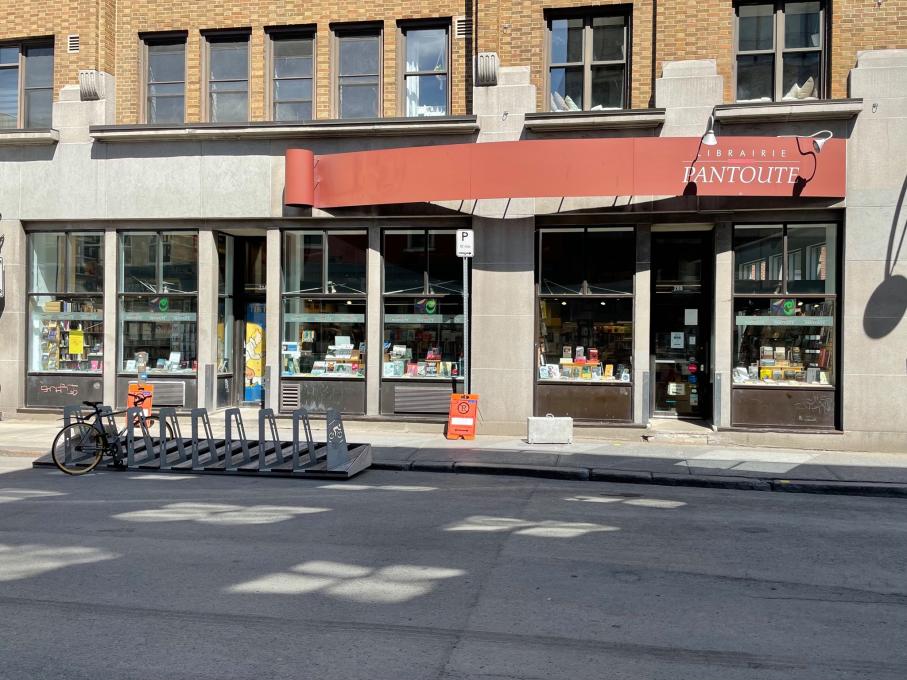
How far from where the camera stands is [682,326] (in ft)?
54.2

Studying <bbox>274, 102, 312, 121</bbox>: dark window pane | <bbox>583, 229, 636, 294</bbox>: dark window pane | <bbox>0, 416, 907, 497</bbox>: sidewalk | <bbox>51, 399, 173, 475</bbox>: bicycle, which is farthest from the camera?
<bbox>274, 102, 312, 121</bbox>: dark window pane

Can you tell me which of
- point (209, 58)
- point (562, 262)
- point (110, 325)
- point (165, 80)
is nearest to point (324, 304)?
point (110, 325)

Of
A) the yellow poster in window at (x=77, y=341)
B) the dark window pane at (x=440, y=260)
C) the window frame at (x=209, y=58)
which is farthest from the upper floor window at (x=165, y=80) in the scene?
the dark window pane at (x=440, y=260)

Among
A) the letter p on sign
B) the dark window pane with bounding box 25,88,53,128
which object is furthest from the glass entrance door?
the dark window pane with bounding box 25,88,53,128

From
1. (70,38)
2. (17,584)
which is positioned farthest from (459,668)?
(70,38)

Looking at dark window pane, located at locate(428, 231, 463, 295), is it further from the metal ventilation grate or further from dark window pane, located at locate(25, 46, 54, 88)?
dark window pane, located at locate(25, 46, 54, 88)

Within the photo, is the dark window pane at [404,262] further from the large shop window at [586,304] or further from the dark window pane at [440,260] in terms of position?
the large shop window at [586,304]

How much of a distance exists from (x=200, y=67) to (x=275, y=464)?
9585mm

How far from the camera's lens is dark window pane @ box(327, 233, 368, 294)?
16.8 meters

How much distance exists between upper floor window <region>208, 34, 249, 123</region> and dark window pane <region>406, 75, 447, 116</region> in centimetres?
346

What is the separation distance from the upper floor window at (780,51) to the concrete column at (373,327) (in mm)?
7453

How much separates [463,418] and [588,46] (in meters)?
7.52

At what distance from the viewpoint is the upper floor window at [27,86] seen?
58.3 feet

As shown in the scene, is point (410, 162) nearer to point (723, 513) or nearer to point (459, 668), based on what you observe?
point (723, 513)
